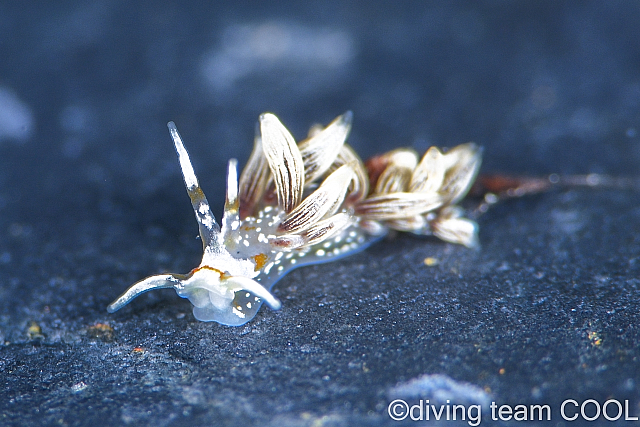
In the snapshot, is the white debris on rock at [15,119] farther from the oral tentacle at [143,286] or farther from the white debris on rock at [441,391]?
the white debris on rock at [441,391]

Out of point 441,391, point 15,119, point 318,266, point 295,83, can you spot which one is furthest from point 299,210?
point 15,119

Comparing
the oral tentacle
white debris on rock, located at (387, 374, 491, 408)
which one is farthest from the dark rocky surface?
the oral tentacle

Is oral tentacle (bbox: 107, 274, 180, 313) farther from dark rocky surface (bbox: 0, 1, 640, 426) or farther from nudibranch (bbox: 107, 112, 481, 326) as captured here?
dark rocky surface (bbox: 0, 1, 640, 426)

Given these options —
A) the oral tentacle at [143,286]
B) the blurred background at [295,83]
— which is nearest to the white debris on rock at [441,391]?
the oral tentacle at [143,286]

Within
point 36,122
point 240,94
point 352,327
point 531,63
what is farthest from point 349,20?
point 352,327

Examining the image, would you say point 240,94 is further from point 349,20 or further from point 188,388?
point 188,388
